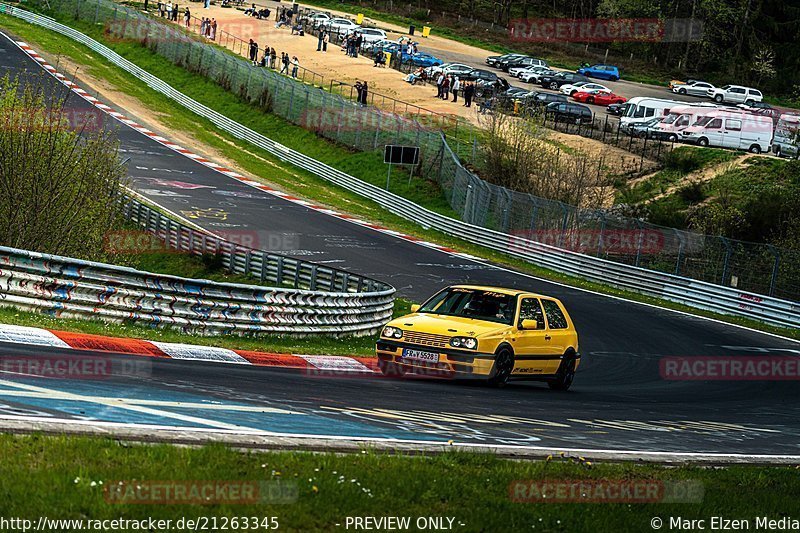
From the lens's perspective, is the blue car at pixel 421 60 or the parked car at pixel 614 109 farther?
the blue car at pixel 421 60

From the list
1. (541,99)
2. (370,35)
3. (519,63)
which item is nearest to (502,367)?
(541,99)

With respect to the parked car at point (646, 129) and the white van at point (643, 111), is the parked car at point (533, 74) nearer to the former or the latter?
the white van at point (643, 111)

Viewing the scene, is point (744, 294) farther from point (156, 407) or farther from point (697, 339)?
point (156, 407)

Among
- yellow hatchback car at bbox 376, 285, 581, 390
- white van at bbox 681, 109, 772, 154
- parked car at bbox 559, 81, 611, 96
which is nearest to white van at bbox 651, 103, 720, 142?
white van at bbox 681, 109, 772, 154

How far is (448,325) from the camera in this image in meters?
15.7

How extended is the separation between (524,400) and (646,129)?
4954 centimetres

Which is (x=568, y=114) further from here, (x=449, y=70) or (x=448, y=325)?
(x=448, y=325)

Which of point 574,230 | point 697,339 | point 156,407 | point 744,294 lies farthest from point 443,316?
point 574,230

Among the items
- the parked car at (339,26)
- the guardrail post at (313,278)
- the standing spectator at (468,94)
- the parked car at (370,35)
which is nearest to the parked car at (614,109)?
the standing spectator at (468,94)

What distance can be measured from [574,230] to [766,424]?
72.7ft

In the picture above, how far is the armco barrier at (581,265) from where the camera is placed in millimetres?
32469

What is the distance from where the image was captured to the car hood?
15.5m

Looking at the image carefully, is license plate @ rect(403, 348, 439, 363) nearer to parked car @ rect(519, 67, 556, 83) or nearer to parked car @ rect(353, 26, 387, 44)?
parked car @ rect(519, 67, 556, 83)

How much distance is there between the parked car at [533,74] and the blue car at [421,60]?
6381 mm
